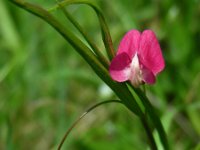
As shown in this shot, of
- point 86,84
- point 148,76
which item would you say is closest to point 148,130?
point 148,76

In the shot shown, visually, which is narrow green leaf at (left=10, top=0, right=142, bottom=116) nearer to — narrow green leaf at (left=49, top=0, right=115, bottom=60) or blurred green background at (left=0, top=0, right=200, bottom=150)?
narrow green leaf at (left=49, top=0, right=115, bottom=60)

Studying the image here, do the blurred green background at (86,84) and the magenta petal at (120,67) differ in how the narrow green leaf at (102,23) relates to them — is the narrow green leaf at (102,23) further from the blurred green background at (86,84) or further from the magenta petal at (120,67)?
the blurred green background at (86,84)

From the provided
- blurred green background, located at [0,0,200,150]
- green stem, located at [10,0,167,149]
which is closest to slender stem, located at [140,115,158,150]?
green stem, located at [10,0,167,149]

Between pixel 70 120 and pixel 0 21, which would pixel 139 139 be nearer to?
pixel 70 120

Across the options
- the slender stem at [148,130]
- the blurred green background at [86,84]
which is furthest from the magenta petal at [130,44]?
the blurred green background at [86,84]

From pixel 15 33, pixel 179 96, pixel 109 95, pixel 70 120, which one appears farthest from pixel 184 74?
pixel 15 33
